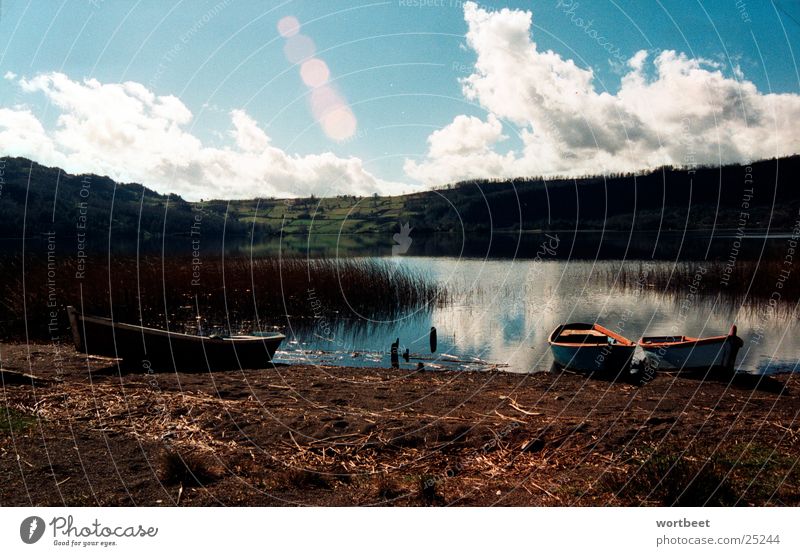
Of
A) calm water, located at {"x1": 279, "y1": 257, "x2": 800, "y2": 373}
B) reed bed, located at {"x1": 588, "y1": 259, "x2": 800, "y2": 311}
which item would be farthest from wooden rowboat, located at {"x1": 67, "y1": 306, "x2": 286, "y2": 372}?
reed bed, located at {"x1": 588, "y1": 259, "x2": 800, "y2": 311}

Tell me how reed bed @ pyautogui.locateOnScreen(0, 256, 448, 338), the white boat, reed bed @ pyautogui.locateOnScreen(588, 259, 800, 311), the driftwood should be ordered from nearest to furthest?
the driftwood → the white boat → reed bed @ pyautogui.locateOnScreen(0, 256, 448, 338) → reed bed @ pyautogui.locateOnScreen(588, 259, 800, 311)

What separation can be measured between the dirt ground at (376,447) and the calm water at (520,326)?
314 inches

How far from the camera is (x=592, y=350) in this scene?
14836 millimetres

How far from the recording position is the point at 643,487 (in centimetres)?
516

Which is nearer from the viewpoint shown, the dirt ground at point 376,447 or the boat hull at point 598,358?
the dirt ground at point 376,447

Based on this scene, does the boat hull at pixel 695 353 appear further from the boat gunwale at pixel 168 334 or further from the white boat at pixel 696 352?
the boat gunwale at pixel 168 334

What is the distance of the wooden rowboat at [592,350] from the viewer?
47.8 feet

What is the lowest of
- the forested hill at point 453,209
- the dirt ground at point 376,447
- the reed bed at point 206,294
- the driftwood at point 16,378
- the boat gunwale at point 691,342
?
the dirt ground at point 376,447

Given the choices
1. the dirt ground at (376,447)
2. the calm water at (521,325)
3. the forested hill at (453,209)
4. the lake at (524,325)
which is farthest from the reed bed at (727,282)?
the forested hill at (453,209)

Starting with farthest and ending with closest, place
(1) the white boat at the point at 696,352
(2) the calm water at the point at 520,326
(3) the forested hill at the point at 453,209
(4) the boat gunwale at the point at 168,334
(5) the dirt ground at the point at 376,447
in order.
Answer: (3) the forested hill at the point at 453,209, (2) the calm water at the point at 520,326, (1) the white boat at the point at 696,352, (4) the boat gunwale at the point at 168,334, (5) the dirt ground at the point at 376,447

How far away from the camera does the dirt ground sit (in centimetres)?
519

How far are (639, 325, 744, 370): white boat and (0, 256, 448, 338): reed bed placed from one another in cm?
1187

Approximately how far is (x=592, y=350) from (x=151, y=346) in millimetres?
11284

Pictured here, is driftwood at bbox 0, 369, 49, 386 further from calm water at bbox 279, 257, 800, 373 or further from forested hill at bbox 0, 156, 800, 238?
forested hill at bbox 0, 156, 800, 238
